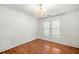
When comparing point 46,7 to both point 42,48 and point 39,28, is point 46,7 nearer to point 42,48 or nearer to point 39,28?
point 39,28

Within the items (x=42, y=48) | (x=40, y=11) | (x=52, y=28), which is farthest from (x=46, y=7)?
(x=42, y=48)

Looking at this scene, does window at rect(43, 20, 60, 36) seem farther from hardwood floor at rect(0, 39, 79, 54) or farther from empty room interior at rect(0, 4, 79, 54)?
hardwood floor at rect(0, 39, 79, 54)

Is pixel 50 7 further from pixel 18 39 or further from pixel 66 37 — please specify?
pixel 18 39

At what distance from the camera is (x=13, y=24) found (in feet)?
5.07

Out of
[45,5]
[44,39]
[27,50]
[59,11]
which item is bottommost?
[27,50]

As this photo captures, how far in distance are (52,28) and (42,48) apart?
1.33 feet

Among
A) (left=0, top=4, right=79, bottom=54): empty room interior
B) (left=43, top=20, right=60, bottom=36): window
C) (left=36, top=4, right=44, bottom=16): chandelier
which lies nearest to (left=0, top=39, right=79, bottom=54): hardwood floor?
(left=0, top=4, right=79, bottom=54): empty room interior

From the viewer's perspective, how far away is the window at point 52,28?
156 cm

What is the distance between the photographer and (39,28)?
5.31 ft

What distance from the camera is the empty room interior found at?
1.52m

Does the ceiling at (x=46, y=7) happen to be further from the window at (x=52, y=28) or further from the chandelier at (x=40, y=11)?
the window at (x=52, y=28)
